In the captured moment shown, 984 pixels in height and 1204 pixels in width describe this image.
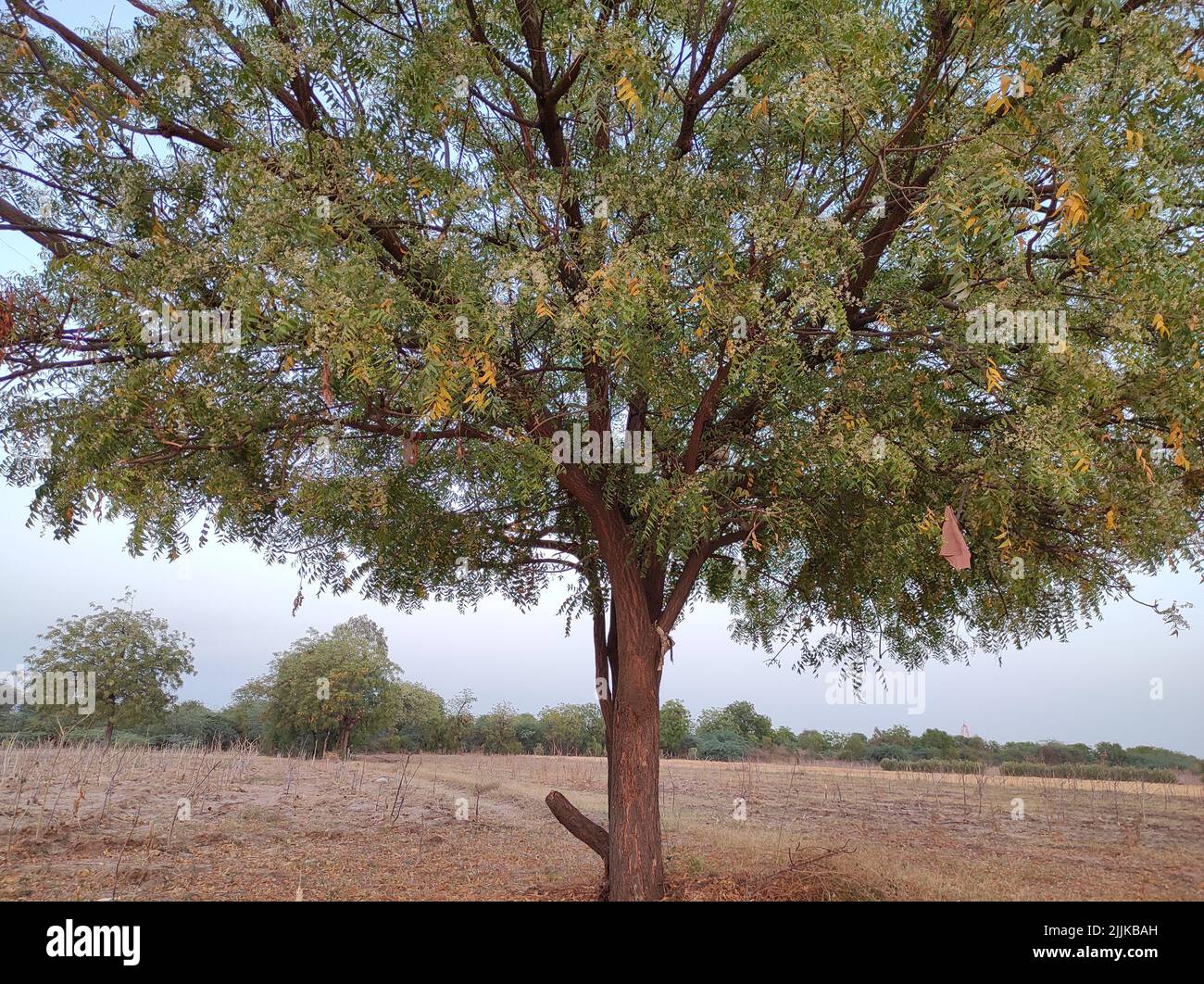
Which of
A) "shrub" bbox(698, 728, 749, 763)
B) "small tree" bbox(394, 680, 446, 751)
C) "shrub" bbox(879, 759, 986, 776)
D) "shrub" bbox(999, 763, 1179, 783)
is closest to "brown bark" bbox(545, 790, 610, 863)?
"shrub" bbox(999, 763, 1179, 783)

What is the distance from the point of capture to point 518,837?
1415 centimetres

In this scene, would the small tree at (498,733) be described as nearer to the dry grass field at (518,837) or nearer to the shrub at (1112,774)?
the dry grass field at (518,837)

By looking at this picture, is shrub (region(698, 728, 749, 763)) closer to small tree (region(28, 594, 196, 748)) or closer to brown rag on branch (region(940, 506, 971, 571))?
small tree (region(28, 594, 196, 748))

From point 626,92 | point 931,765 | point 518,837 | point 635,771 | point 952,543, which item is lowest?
point 931,765

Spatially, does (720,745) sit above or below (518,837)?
below

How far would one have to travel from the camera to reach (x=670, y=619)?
8203 millimetres

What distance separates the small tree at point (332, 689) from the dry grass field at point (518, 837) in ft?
18.5

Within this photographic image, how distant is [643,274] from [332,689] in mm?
24246

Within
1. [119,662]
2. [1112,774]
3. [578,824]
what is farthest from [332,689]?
[1112,774]

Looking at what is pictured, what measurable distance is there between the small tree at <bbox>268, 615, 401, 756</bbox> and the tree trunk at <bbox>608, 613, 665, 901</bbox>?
65.9 ft

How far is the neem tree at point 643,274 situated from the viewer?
190 inches

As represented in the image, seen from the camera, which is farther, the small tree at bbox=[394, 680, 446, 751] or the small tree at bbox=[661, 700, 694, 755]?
the small tree at bbox=[394, 680, 446, 751]

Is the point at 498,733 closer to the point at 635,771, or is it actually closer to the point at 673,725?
the point at 673,725

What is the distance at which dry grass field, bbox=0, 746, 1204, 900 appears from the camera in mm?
9641
